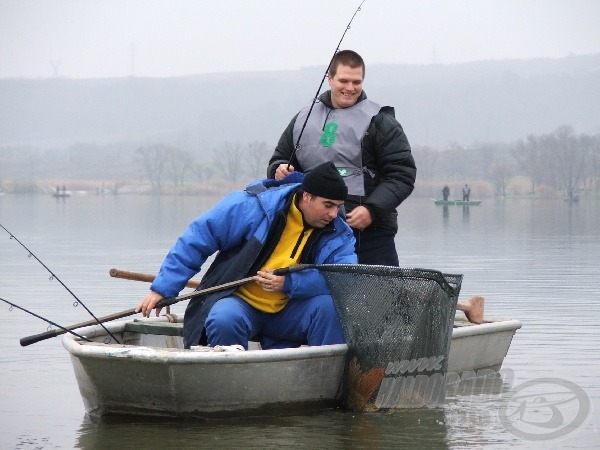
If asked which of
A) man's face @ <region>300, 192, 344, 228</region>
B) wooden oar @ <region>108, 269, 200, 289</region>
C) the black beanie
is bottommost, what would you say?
wooden oar @ <region>108, 269, 200, 289</region>

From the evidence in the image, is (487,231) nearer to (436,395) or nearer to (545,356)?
(545,356)

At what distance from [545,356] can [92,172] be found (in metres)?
162

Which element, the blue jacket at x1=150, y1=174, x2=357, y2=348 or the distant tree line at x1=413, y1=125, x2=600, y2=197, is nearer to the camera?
the blue jacket at x1=150, y1=174, x2=357, y2=348

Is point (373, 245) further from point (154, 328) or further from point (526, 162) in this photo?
point (526, 162)

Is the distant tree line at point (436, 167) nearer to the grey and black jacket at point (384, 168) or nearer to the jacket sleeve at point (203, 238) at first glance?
the grey and black jacket at point (384, 168)

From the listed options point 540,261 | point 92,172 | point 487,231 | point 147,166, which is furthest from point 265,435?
point 92,172

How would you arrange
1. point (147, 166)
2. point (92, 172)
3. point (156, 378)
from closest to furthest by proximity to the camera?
1. point (156, 378)
2. point (147, 166)
3. point (92, 172)

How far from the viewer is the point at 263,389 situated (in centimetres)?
805

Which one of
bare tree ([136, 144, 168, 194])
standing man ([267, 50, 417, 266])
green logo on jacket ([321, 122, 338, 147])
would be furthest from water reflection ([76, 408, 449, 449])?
bare tree ([136, 144, 168, 194])

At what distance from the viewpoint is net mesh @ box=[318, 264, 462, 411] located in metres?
8.22

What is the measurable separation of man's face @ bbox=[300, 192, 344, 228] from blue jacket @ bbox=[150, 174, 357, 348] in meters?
0.14

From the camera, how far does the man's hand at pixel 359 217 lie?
8969 mm

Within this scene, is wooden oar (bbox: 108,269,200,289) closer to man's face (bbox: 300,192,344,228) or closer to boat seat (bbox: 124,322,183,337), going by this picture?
boat seat (bbox: 124,322,183,337)

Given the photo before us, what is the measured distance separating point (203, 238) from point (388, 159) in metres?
1.51
